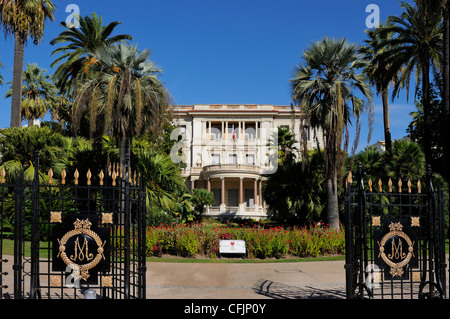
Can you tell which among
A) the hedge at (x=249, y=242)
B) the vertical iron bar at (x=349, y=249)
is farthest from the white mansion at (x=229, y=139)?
the vertical iron bar at (x=349, y=249)

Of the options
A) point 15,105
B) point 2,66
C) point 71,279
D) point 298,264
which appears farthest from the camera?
point 2,66

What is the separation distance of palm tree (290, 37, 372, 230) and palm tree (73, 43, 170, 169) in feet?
19.1

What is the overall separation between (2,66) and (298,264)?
104 feet

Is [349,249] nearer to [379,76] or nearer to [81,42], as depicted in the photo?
[379,76]

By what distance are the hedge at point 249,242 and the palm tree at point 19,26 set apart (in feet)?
38.1

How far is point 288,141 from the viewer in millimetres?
27594

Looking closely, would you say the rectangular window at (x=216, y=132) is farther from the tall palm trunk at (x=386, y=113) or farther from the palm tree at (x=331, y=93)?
the palm tree at (x=331, y=93)

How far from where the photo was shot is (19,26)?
824 inches

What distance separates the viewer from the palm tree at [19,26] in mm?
20734

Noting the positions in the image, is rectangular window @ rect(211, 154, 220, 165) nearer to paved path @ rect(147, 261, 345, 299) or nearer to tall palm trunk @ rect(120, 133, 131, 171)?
tall palm trunk @ rect(120, 133, 131, 171)

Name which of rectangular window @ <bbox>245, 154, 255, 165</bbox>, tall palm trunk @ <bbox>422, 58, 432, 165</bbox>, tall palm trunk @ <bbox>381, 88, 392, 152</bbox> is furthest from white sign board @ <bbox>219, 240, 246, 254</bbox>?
rectangular window @ <bbox>245, 154, 255, 165</bbox>

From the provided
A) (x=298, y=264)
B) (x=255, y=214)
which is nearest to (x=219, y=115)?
(x=255, y=214)

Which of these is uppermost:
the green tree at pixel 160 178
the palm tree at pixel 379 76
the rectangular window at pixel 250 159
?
the palm tree at pixel 379 76
